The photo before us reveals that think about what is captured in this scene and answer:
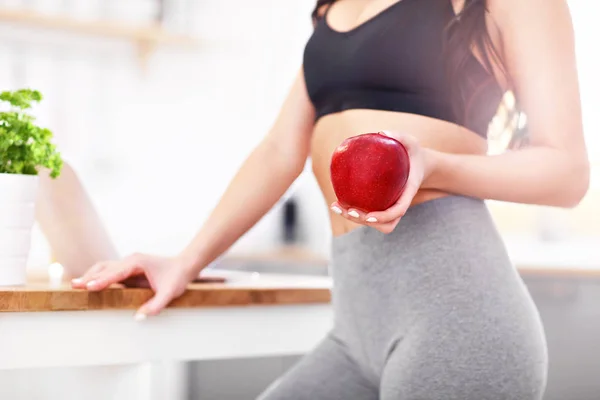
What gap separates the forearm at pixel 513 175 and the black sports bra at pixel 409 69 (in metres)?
0.11

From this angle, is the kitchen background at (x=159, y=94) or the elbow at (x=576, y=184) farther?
the kitchen background at (x=159, y=94)

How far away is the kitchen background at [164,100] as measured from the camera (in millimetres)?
3496

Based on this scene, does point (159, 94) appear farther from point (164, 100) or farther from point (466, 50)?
point (466, 50)

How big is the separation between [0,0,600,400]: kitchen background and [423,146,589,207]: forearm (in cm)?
221

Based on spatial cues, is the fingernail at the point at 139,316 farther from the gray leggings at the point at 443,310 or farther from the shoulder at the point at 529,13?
the shoulder at the point at 529,13

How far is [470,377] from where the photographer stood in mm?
896

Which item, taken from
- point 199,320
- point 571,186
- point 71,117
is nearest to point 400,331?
point 571,186

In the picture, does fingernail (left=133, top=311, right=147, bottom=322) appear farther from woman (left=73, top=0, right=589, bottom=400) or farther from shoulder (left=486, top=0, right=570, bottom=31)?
shoulder (left=486, top=0, right=570, bottom=31)

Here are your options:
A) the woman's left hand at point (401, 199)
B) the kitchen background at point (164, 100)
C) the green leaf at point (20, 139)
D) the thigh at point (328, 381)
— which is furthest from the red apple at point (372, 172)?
the kitchen background at point (164, 100)

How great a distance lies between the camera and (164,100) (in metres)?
3.79

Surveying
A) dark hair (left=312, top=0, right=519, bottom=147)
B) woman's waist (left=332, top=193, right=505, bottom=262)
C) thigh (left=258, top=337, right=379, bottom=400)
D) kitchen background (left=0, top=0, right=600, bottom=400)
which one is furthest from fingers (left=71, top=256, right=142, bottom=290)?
kitchen background (left=0, top=0, right=600, bottom=400)

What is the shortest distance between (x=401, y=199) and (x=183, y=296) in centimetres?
50

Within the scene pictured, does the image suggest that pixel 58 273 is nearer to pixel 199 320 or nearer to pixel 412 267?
pixel 199 320

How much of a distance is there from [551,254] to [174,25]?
209 cm
